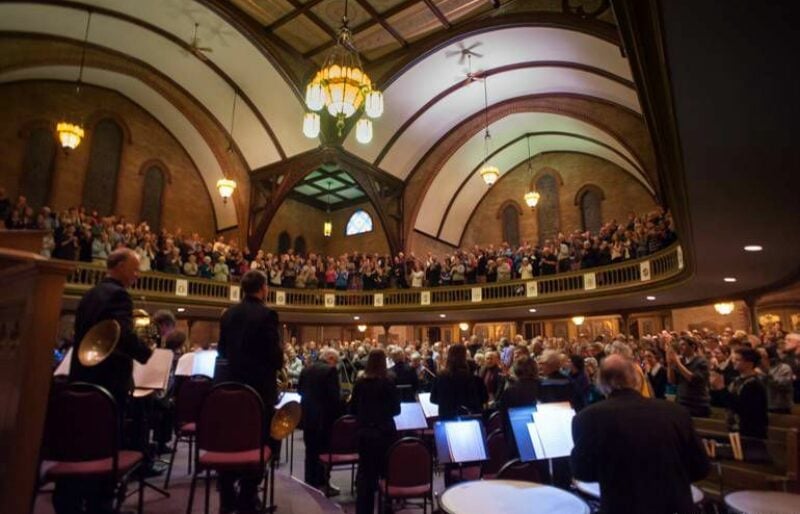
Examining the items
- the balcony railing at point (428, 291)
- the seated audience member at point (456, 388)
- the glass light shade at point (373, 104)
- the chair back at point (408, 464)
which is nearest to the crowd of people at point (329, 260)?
the balcony railing at point (428, 291)

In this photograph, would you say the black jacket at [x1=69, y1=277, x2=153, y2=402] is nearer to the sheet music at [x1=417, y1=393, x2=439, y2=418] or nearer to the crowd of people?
the sheet music at [x1=417, y1=393, x2=439, y2=418]

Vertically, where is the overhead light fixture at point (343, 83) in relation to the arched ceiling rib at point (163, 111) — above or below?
below

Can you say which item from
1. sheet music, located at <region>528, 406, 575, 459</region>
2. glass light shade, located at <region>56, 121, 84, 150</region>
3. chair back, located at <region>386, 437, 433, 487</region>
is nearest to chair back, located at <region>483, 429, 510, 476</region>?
chair back, located at <region>386, 437, 433, 487</region>

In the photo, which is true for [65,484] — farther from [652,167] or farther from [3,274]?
[652,167]

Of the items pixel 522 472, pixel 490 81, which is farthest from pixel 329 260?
pixel 522 472

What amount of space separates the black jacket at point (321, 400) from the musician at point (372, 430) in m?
1.10

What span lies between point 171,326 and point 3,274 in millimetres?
2057

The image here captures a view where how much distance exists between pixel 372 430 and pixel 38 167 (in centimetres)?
1610

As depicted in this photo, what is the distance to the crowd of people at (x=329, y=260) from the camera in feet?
36.0

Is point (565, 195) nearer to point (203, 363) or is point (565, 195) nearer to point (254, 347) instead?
point (203, 363)

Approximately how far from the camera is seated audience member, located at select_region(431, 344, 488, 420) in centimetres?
509

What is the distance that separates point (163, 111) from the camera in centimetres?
1683

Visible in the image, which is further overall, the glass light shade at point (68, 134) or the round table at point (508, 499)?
the glass light shade at point (68, 134)

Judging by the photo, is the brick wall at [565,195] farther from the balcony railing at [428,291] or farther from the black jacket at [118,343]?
the black jacket at [118,343]
